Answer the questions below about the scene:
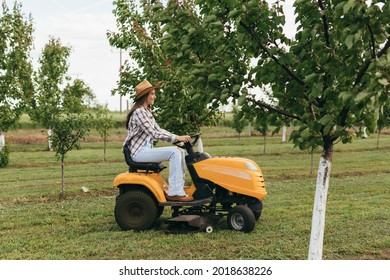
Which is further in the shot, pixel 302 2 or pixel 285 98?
pixel 285 98

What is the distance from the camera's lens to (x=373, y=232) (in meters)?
8.52

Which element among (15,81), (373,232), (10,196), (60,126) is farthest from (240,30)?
(15,81)

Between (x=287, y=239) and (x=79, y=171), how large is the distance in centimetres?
1420

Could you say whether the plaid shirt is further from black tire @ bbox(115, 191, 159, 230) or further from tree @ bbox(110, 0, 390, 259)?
tree @ bbox(110, 0, 390, 259)

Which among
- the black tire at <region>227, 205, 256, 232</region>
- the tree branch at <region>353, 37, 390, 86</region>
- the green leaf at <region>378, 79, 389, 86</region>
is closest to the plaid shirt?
the black tire at <region>227, 205, 256, 232</region>

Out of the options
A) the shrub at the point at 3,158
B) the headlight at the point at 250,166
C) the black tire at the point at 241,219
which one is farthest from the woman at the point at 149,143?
the shrub at the point at 3,158

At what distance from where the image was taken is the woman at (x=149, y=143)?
26.7 feet

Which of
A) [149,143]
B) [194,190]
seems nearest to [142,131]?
[149,143]

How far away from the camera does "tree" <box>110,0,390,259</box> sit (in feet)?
14.9

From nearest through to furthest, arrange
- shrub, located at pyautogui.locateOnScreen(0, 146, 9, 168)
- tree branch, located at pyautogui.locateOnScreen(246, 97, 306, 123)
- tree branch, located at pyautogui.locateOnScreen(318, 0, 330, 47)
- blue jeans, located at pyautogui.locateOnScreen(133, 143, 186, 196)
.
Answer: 1. tree branch, located at pyautogui.locateOnScreen(318, 0, 330, 47)
2. tree branch, located at pyautogui.locateOnScreen(246, 97, 306, 123)
3. blue jeans, located at pyautogui.locateOnScreen(133, 143, 186, 196)
4. shrub, located at pyautogui.locateOnScreen(0, 146, 9, 168)

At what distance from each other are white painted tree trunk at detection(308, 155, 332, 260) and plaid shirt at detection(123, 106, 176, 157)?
2857 mm

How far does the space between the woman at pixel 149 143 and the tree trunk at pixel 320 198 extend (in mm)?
2807

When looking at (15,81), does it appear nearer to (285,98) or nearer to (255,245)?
(255,245)

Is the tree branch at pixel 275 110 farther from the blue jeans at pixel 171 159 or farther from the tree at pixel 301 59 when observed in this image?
the blue jeans at pixel 171 159
